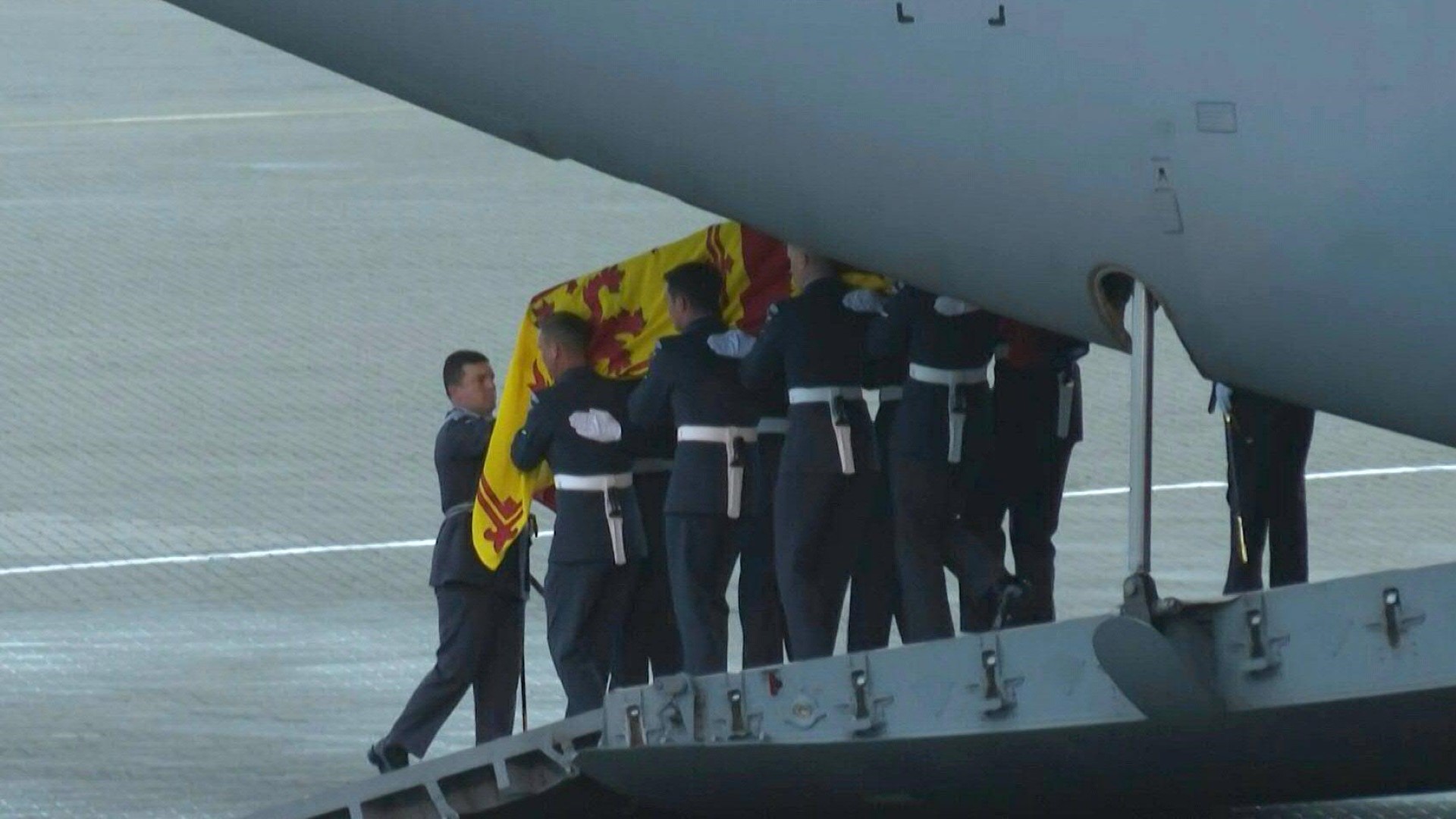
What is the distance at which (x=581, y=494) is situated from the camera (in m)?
10.8

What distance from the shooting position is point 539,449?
10.7 m

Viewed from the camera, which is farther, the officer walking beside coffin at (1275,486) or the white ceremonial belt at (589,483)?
the officer walking beside coffin at (1275,486)

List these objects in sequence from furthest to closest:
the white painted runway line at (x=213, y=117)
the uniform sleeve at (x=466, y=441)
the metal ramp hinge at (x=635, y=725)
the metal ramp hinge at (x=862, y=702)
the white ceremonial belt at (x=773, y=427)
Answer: the white painted runway line at (x=213, y=117), the uniform sleeve at (x=466, y=441), the white ceremonial belt at (x=773, y=427), the metal ramp hinge at (x=635, y=725), the metal ramp hinge at (x=862, y=702)

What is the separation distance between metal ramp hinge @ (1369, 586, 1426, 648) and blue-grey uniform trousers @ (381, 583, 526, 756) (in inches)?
178

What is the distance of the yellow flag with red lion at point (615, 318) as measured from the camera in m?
10.8

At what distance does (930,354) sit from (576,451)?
141cm

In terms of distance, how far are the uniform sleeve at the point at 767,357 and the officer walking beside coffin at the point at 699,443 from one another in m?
0.17

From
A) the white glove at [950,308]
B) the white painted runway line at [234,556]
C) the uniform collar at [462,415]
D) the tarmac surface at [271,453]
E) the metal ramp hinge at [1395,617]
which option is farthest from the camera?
the white painted runway line at [234,556]

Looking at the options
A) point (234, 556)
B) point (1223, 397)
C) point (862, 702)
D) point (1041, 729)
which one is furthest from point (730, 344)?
point (234, 556)

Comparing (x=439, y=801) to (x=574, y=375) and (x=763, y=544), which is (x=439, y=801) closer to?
(x=574, y=375)

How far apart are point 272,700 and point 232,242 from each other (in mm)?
16878

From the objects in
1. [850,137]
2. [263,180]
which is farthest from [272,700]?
[263,180]

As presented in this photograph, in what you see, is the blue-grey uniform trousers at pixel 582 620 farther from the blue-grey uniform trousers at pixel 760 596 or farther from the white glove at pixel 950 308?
the white glove at pixel 950 308

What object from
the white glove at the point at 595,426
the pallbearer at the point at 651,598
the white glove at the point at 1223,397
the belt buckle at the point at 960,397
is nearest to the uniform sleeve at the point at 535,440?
the white glove at the point at 595,426
